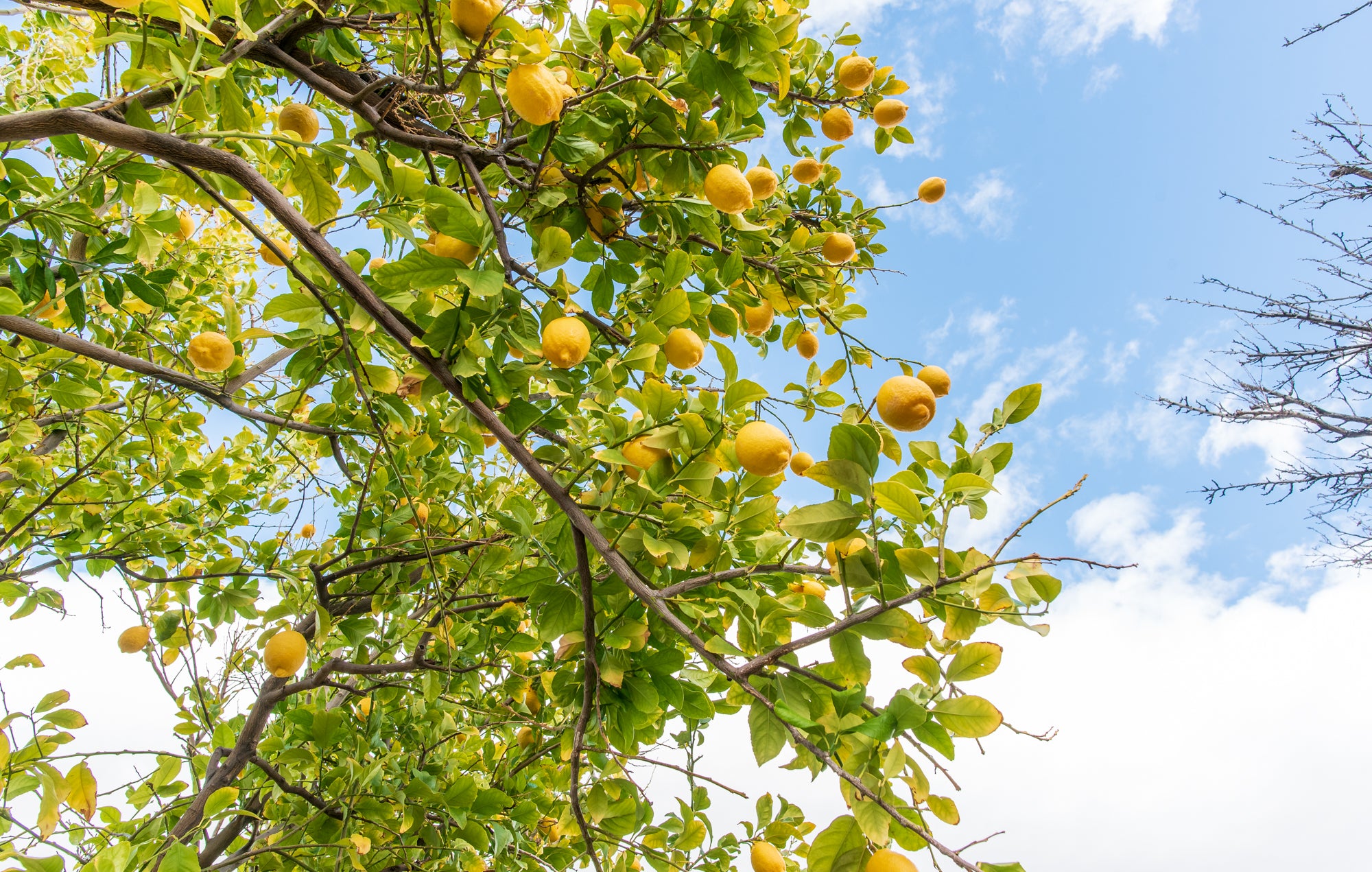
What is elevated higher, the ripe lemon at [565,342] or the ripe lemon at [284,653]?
the ripe lemon at [565,342]

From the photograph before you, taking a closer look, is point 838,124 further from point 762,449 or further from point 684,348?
point 762,449

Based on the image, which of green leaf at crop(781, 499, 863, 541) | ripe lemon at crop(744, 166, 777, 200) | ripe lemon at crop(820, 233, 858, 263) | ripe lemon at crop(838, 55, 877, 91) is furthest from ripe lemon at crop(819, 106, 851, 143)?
green leaf at crop(781, 499, 863, 541)

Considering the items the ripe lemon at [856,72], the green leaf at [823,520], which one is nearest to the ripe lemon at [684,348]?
the green leaf at [823,520]

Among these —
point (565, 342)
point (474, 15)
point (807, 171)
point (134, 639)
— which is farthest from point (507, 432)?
point (134, 639)

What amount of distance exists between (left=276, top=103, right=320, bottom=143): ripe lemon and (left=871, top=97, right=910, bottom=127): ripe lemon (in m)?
1.88

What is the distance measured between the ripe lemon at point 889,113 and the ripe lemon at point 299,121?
74.1 inches

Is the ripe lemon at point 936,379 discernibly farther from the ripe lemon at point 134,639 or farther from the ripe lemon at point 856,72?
the ripe lemon at point 134,639

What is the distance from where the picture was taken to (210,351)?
6.13ft

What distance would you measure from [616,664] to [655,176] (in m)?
1.18

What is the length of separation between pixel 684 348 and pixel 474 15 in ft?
2.75

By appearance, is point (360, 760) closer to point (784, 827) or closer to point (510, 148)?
point (784, 827)

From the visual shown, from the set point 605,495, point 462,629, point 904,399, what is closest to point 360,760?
point 462,629

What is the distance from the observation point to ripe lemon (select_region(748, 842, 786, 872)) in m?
1.44

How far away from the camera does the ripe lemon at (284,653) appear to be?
2.01 meters
